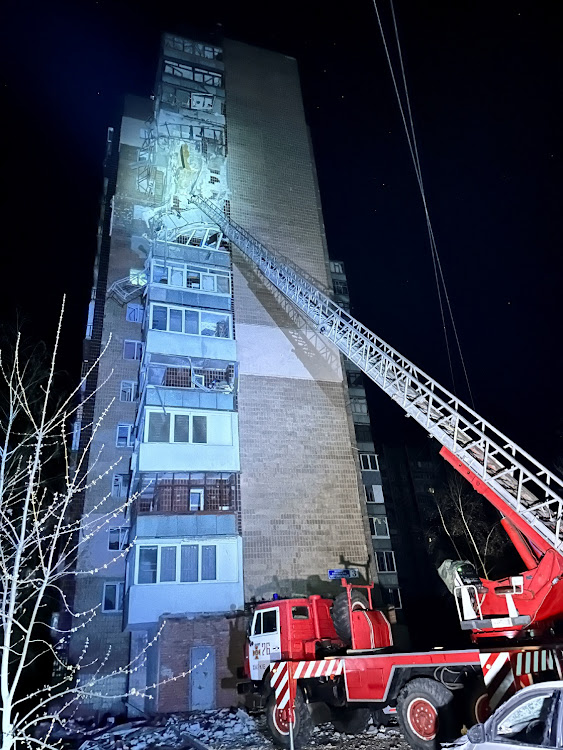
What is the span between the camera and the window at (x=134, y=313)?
82.6ft

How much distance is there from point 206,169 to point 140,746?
24967mm

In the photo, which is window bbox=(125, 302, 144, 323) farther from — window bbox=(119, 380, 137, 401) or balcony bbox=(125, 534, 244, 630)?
balcony bbox=(125, 534, 244, 630)

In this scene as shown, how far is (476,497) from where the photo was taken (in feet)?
114

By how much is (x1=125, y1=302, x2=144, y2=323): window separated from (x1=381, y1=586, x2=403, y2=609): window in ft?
56.7

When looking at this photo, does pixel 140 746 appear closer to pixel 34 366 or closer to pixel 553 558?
pixel 553 558

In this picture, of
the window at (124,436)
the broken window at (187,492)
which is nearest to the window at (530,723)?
the broken window at (187,492)

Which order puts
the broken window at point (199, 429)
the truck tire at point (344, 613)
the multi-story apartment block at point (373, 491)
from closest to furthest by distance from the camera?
the truck tire at point (344, 613)
the broken window at point (199, 429)
the multi-story apartment block at point (373, 491)

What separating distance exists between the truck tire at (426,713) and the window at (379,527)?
569 inches

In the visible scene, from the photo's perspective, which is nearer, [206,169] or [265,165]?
[206,169]

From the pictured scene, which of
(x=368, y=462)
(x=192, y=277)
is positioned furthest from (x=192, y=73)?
(x=368, y=462)

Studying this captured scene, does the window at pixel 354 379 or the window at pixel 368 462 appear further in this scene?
the window at pixel 354 379

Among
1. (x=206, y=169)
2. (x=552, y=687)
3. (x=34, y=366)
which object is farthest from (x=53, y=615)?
(x=206, y=169)

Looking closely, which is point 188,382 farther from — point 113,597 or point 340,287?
point 340,287

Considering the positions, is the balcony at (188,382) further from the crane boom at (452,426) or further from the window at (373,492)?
the window at (373,492)
